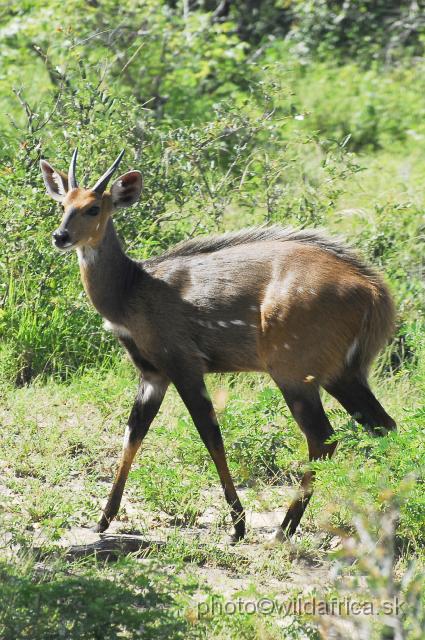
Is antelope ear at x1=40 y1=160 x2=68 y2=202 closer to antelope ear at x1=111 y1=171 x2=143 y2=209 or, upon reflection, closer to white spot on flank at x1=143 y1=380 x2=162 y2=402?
antelope ear at x1=111 y1=171 x2=143 y2=209

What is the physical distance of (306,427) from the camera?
561cm

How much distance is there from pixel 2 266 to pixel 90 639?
3833 millimetres

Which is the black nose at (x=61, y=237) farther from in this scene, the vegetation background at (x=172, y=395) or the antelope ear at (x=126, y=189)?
the vegetation background at (x=172, y=395)

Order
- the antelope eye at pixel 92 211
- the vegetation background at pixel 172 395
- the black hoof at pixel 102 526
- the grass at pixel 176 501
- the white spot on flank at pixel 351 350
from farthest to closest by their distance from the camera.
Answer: the antelope eye at pixel 92 211 < the white spot on flank at pixel 351 350 < the black hoof at pixel 102 526 < the vegetation background at pixel 172 395 < the grass at pixel 176 501

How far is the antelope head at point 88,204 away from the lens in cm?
573

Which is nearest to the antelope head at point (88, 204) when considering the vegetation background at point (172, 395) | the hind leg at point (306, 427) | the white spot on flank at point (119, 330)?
the white spot on flank at point (119, 330)

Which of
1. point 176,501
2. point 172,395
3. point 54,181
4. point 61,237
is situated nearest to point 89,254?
point 61,237

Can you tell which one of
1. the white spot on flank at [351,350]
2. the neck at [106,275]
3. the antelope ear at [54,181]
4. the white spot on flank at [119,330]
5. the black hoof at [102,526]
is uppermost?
the antelope ear at [54,181]

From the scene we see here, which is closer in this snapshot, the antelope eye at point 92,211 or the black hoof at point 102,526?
the black hoof at point 102,526

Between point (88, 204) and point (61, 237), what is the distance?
0.26m

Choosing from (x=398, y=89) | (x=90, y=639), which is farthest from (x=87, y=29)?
(x=90, y=639)

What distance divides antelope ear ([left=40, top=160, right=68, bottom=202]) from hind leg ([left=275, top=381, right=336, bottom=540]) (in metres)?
Answer: 1.69

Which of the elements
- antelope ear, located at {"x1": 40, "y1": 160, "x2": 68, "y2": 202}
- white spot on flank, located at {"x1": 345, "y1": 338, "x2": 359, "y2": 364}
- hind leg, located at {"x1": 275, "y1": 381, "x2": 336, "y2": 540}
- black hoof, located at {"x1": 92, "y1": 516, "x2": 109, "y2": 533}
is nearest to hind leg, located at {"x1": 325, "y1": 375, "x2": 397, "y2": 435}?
white spot on flank, located at {"x1": 345, "y1": 338, "x2": 359, "y2": 364}

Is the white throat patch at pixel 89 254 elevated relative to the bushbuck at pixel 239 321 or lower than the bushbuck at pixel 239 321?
elevated
